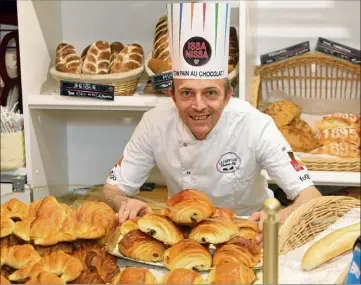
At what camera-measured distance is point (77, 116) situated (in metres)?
2.53

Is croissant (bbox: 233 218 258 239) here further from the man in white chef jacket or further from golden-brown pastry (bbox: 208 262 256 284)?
the man in white chef jacket

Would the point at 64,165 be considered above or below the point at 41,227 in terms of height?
below

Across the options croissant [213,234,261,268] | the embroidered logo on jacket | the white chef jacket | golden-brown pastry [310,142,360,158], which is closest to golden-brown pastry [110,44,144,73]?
the white chef jacket

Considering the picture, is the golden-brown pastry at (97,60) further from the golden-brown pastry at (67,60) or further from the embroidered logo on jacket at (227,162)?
the embroidered logo on jacket at (227,162)

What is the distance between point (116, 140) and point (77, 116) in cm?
19

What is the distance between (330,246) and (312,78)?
151 centimetres

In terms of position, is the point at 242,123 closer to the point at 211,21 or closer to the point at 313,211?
the point at 211,21

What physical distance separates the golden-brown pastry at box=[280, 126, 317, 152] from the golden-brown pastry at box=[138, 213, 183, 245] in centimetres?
123

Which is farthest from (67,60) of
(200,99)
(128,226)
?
(128,226)

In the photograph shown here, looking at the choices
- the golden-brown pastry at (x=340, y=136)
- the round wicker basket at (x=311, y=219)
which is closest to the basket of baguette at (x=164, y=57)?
the golden-brown pastry at (x=340, y=136)

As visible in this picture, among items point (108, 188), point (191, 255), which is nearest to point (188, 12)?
point (108, 188)

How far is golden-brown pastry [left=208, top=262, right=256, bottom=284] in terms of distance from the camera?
2.70 ft

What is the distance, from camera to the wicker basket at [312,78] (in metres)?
2.29

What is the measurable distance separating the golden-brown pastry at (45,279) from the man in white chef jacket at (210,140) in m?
0.70
